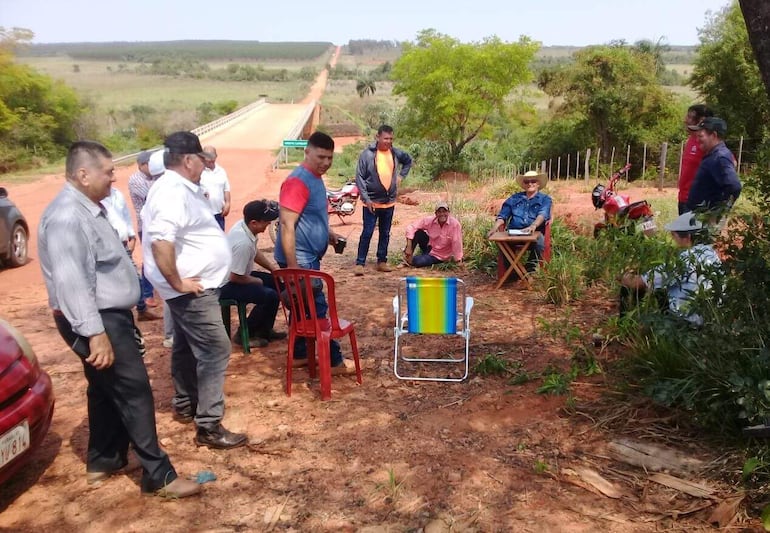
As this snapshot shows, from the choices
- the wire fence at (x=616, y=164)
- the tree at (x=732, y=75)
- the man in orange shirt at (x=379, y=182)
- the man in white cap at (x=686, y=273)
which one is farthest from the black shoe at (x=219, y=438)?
the tree at (x=732, y=75)

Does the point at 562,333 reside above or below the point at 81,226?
below

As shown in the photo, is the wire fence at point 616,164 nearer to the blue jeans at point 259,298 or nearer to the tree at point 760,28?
the blue jeans at point 259,298

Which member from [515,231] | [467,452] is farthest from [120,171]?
[467,452]

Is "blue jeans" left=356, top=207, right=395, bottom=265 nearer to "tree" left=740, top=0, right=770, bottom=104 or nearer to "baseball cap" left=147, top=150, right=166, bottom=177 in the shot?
"baseball cap" left=147, top=150, right=166, bottom=177

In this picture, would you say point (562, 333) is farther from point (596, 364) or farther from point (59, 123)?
point (59, 123)

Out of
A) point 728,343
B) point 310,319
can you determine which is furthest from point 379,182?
point 728,343

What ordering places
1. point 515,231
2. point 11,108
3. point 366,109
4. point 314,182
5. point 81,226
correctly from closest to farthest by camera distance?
1. point 81,226
2. point 314,182
3. point 515,231
4. point 11,108
5. point 366,109

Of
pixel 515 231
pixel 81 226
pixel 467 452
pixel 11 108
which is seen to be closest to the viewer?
pixel 81 226

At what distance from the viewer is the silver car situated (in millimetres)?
8641

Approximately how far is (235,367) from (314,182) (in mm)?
1656

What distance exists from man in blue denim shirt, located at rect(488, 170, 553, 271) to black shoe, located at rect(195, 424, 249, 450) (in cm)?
402

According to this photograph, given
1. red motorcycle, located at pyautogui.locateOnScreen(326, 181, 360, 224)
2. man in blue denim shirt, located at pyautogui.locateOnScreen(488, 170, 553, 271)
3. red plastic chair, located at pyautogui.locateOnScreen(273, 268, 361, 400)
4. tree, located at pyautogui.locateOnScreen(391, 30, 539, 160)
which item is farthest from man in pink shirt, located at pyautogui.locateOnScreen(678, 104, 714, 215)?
tree, located at pyautogui.locateOnScreen(391, 30, 539, 160)

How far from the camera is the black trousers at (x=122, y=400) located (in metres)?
3.06

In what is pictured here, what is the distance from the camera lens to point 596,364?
179 inches
